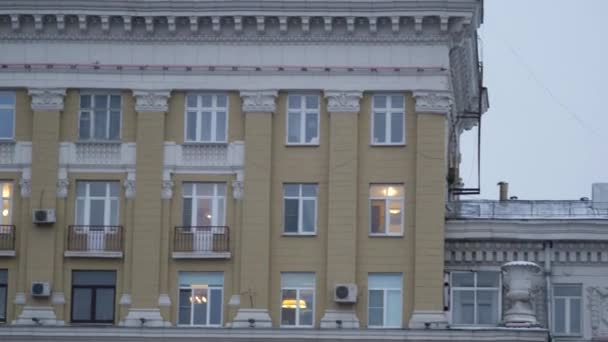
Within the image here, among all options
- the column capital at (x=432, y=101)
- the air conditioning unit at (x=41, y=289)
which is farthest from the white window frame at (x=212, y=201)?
the column capital at (x=432, y=101)

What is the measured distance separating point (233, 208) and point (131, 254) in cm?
298

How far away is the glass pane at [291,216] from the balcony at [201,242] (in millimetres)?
1599

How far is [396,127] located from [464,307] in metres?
5.23

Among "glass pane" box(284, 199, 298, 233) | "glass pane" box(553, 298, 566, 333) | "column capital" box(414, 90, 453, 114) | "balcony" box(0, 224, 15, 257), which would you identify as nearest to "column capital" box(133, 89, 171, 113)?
"glass pane" box(284, 199, 298, 233)

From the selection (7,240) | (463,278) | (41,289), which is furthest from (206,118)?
(463,278)

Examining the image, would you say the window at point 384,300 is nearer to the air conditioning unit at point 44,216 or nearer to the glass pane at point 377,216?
the glass pane at point 377,216

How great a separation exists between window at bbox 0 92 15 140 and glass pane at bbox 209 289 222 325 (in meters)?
7.03

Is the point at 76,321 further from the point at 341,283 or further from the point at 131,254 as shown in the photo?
the point at 341,283

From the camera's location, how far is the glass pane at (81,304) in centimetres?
5753

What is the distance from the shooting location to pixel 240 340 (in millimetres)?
56188

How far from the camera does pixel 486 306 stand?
191ft

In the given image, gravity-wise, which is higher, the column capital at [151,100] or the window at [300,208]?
the column capital at [151,100]

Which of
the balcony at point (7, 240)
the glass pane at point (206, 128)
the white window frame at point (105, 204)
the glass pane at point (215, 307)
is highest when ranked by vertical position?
the glass pane at point (206, 128)

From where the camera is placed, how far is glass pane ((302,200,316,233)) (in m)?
57.5
